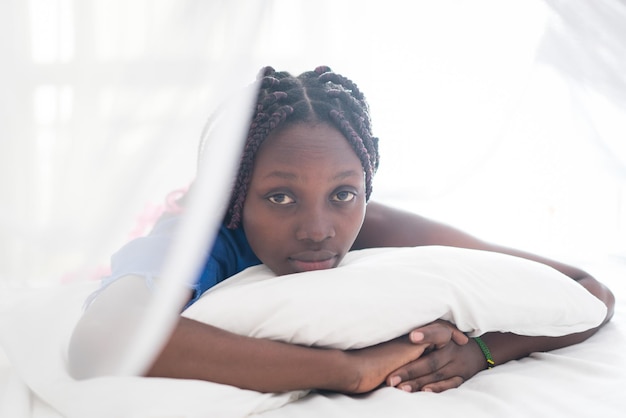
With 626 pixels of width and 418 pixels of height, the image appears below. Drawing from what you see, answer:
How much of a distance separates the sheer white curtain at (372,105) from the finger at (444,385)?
0.52 m

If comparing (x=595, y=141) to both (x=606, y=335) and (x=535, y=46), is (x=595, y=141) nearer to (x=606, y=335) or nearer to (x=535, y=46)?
(x=535, y=46)

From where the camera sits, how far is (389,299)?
1.00 m

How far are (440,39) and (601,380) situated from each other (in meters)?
1.08

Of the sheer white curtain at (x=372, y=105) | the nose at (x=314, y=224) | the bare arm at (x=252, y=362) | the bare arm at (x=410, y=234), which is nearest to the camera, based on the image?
the sheer white curtain at (x=372, y=105)

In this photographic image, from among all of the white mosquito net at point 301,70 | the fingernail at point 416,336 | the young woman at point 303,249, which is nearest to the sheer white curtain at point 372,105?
the white mosquito net at point 301,70

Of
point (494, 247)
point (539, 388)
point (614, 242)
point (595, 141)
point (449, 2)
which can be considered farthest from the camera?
point (614, 242)

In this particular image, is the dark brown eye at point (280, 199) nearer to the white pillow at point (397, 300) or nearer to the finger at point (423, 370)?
the white pillow at point (397, 300)

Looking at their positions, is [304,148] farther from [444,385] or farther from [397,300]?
[444,385]

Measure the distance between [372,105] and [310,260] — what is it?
0.99 m

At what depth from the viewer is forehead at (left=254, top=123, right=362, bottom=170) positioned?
3.63 feet

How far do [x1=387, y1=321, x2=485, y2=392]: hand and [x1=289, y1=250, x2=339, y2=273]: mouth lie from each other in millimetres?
209

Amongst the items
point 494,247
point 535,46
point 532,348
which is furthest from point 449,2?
point 532,348

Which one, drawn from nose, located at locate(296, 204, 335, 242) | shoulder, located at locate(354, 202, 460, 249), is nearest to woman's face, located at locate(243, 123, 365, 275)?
nose, located at locate(296, 204, 335, 242)

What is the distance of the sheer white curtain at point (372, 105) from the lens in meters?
0.60
